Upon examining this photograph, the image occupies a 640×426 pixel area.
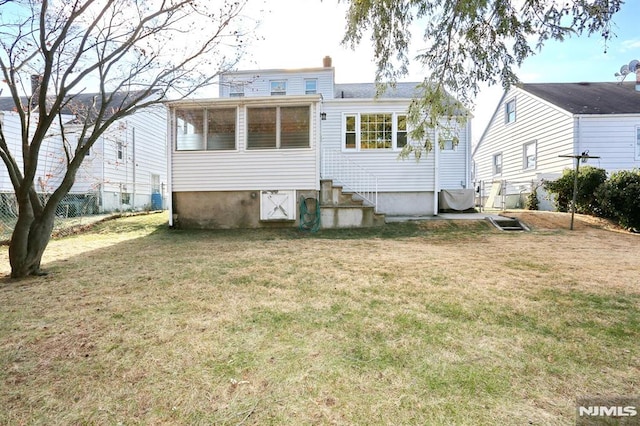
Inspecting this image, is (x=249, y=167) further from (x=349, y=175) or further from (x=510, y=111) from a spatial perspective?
(x=510, y=111)

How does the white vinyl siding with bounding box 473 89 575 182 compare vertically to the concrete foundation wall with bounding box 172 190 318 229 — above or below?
above

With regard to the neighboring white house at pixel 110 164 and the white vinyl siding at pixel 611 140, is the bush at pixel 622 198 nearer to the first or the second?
the white vinyl siding at pixel 611 140

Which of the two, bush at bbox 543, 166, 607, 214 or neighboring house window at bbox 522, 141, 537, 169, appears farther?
neighboring house window at bbox 522, 141, 537, 169

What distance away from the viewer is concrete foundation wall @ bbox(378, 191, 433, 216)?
11.2 m

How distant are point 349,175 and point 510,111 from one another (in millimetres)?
12377

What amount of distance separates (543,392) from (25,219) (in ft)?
21.0

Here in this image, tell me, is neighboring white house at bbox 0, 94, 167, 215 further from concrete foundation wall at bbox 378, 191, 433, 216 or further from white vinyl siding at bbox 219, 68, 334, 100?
concrete foundation wall at bbox 378, 191, 433, 216

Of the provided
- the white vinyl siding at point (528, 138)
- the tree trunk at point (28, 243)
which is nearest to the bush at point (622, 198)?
the white vinyl siding at point (528, 138)

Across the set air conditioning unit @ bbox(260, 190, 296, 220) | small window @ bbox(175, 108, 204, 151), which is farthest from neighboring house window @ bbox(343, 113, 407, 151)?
small window @ bbox(175, 108, 204, 151)

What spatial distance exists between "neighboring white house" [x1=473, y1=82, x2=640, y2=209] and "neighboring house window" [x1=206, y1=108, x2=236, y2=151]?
12628mm

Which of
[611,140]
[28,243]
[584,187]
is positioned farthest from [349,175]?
[611,140]

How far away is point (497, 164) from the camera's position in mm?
19312

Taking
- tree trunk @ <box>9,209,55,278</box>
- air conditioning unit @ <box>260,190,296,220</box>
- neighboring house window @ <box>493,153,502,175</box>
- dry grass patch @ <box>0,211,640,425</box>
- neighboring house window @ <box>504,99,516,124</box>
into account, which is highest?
neighboring house window @ <box>504,99,516,124</box>

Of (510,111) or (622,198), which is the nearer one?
(622,198)
